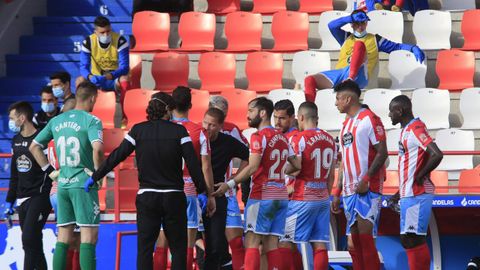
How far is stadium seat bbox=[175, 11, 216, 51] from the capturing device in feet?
59.3

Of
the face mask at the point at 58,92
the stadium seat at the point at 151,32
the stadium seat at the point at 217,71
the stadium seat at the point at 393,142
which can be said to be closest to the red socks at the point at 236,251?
the face mask at the point at 58,92

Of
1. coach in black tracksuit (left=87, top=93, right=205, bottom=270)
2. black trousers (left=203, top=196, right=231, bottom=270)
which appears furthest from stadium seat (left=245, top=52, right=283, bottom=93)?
coach in black tracksuit (left=87, top=93, right=205, bottom=270)

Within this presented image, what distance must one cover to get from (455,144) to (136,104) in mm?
4522

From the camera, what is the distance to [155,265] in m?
11.7

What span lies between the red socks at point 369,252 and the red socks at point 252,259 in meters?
1.08

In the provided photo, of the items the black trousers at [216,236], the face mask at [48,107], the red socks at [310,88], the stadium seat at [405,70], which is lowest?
the black trousers at [216,236]

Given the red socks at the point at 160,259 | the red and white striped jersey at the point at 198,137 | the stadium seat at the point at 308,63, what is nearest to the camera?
the red and white striped jersey at the point at 198,137

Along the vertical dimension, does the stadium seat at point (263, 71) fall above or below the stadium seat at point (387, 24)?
below

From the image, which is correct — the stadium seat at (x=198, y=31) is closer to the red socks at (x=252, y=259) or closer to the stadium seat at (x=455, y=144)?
the stadium seat at (x=455, y=144)

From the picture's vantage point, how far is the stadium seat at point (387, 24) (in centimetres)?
1738

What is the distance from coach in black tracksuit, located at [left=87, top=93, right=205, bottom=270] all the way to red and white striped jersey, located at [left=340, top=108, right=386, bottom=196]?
81.8 inches

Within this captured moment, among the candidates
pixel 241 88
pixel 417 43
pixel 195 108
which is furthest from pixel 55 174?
pixel 417 43

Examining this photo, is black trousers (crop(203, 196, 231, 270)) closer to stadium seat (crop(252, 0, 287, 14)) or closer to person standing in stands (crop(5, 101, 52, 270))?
person standing in stands (crop(5, 101, 52, 270))

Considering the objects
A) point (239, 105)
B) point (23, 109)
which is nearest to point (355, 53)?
point (239, 105)
